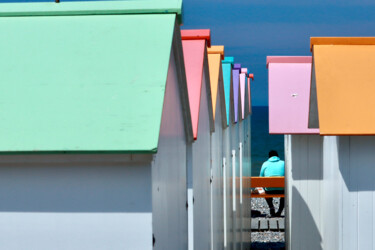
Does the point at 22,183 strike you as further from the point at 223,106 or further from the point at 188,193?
the point at 223,106

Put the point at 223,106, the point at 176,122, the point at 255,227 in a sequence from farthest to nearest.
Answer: the point at 255,227, the point at 223,106, the point at 176,122

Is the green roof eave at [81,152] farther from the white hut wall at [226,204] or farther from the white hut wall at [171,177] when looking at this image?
the white hut wall at [226,204]

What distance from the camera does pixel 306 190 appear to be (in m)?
10.1

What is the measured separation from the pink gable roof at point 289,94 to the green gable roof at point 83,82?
5.66 m

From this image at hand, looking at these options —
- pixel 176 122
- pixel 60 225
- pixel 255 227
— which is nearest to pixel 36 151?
pixel 60 225

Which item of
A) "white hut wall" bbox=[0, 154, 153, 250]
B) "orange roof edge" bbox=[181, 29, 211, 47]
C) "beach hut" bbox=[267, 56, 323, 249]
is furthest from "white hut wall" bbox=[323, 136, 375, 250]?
"beach hut" bbox=[267, 56, 323, 249]

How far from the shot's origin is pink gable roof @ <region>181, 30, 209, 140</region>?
5.25 meters

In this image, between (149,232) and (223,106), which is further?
(223,106)

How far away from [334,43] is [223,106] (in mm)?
3499

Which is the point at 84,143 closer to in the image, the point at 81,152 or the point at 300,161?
the point at 81,152

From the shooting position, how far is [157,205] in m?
3.21

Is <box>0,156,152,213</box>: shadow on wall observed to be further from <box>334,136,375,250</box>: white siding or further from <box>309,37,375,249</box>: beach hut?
<box>334,136,375,250</box>: white siding

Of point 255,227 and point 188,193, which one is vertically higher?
point 188,193

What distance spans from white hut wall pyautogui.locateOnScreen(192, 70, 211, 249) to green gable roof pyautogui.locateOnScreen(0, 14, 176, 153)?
2.06 meters
